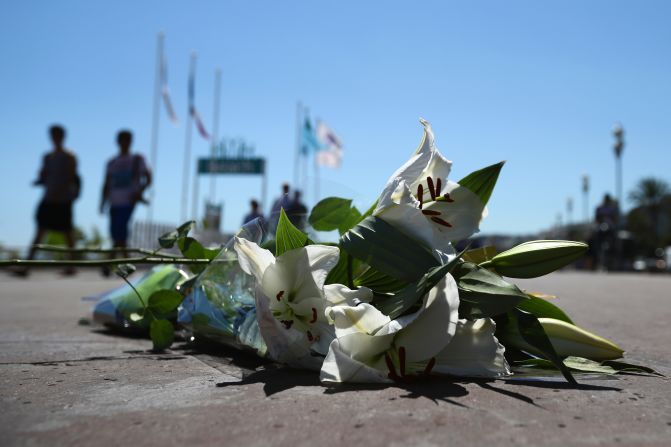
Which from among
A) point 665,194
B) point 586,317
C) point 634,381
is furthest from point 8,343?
point 665,194

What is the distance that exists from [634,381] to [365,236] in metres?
0.85

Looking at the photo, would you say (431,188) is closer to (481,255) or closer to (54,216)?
(481,255)

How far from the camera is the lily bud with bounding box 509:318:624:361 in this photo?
1.80m

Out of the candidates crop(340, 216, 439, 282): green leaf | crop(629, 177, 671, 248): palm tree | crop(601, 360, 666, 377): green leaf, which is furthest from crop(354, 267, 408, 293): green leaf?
crop(629, 177, 671, 248): palm tree

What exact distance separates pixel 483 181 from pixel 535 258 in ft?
0.82

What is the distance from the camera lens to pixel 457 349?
1.69 metres

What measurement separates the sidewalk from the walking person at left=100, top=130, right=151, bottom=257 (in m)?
7.69

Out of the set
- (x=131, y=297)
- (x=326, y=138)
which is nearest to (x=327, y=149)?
(x=326, y=138)

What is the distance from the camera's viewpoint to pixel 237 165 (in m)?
38.9

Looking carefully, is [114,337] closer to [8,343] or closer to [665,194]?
[8,343]

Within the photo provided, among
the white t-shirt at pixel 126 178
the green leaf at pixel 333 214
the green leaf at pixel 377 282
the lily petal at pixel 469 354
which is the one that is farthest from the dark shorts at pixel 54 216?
the lily petal at pixel 469 354

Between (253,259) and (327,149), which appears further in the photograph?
(327,149)

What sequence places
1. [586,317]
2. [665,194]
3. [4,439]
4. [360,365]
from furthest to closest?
[665,194] → [586,317] → [360,365] → [4,439]

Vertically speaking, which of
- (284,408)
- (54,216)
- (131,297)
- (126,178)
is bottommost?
(284,408)
